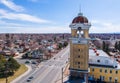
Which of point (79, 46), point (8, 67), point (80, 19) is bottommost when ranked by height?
point (8, 67)

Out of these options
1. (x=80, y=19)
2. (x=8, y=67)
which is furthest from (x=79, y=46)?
(x=8, y=67)

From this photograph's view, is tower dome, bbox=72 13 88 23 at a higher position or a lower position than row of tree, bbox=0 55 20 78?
higher

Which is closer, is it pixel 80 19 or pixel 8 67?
pixel 80 19

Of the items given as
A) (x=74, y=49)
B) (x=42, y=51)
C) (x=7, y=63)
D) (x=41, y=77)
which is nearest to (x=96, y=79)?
(x=74, y=49)

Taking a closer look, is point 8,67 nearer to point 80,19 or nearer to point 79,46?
point 79,46

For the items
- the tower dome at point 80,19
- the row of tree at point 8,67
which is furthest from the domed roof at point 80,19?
Result: the row of tree at point 8,67

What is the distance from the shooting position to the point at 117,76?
145 ft

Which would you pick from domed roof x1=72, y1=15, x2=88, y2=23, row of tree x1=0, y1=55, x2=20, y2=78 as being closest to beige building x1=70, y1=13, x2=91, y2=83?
domed roof x1=72, y1=15, x2=88, y2=23

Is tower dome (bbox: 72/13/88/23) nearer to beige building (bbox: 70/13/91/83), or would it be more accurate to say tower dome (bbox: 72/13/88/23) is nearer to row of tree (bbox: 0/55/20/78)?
beige building (bbox: 70/13/91/83)

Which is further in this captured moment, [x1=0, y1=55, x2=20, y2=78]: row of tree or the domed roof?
[x1=0, y1=55, x2=20, y2=78]: row of tree

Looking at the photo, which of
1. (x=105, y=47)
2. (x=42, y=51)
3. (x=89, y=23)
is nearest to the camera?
(x=89, y=23)

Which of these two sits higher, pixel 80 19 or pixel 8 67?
pixel 80 19

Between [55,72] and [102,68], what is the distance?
50.7 feet

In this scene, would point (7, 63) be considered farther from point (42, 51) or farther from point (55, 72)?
point (42, 51)
